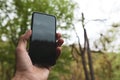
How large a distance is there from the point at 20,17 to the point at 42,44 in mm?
25131

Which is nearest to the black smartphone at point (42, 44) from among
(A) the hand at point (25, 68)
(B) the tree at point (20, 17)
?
(A) the hand at point (25, 68)

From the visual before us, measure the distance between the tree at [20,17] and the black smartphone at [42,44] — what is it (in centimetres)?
2408

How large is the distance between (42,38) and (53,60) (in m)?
0.25

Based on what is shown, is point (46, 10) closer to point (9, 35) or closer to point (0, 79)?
point (9, 35)

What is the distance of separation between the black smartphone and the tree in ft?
79.0

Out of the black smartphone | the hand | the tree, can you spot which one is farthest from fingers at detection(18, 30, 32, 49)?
the tree

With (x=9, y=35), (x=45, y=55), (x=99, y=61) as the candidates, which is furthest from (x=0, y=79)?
(x=45, y=55)

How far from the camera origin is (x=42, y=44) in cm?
410

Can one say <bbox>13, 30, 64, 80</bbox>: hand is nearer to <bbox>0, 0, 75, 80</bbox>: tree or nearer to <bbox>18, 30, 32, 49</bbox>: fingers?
<bbox>18, 30, 32, 49</bbox>: fingers

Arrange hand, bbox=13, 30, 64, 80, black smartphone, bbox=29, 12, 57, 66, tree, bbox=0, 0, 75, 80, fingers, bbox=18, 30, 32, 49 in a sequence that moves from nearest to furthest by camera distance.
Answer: hand, bbox=13, 30, 64, 80
fingers, bbox=18, 30, 32, 49
black smartphone, bbox=29, 12, 57, 66
tree, bbox=0, 0, 75, 80

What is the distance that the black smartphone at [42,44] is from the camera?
399 cm

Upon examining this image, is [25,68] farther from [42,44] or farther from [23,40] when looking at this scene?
[42,44]

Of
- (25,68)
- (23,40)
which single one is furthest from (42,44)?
(25,68)

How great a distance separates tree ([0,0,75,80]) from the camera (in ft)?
93.8
